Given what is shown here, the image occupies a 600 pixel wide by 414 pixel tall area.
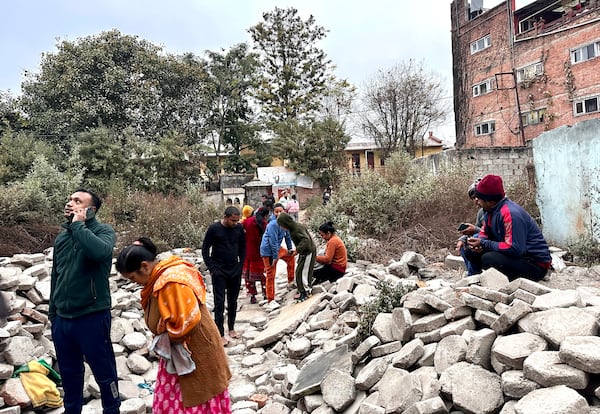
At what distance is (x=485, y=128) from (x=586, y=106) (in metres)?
5.44

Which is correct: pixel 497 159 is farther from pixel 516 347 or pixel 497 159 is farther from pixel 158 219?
pixel 516 347

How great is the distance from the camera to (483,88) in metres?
23.5

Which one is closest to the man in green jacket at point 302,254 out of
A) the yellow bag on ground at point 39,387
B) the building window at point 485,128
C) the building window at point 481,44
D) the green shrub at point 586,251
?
the yellow bag on ground at point 39,387

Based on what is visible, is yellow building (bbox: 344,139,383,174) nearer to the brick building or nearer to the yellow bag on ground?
the brick building

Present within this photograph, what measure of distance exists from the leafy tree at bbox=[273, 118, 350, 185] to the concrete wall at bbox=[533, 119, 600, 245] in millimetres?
14649

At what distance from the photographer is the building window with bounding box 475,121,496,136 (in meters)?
23.2

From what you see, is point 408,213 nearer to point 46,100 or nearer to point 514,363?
point 514,363

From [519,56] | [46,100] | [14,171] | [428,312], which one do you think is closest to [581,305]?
[428,312]

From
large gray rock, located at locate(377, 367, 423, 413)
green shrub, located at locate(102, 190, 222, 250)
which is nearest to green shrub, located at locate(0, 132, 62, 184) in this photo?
green shrub, located at locate(102, 190, 222, 250)

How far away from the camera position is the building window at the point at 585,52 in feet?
59.0

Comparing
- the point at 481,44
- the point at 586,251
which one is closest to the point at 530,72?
the point at 481,44

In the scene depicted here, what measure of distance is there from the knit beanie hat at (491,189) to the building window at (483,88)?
21281 millimetres

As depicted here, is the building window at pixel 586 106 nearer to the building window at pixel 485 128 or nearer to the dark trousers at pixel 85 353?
the building window at pixel 485 128

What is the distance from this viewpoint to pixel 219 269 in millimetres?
5367
